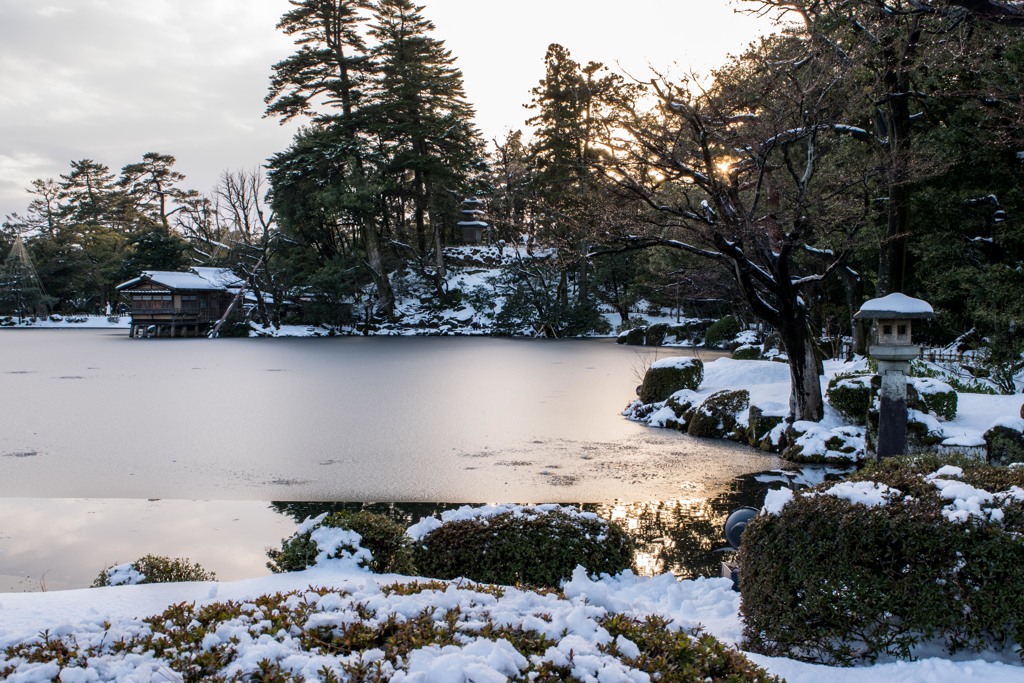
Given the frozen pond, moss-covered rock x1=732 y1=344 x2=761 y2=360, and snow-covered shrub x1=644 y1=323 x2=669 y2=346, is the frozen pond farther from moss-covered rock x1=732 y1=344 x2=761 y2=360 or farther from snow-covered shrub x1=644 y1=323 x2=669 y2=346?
snow-covered shrub x1=644 y1=323 x2=669 y2=346

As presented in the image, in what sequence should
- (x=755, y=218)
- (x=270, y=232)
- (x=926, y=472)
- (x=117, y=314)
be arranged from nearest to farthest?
1. (x=926, y=472)
2. (x=755, y=218)
3. (x=270, y=232)
4. (x=117, y=314)

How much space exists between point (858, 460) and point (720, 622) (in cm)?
566

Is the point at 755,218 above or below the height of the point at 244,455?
above

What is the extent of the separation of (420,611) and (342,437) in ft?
25.1

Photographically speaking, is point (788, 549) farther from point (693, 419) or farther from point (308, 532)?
point (693, 419)

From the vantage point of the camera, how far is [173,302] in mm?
35219

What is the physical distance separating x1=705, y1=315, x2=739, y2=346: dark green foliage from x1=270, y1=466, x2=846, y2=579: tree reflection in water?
759 inches

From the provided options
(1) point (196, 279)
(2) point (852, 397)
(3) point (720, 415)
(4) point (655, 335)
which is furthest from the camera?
(1) point (196, 279)

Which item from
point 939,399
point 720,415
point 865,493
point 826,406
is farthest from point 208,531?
point 939,399

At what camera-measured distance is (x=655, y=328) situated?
28.3 meters

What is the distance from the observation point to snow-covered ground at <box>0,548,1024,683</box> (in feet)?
6.92

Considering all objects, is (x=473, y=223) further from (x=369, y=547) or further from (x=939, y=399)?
(x=369, y=547)

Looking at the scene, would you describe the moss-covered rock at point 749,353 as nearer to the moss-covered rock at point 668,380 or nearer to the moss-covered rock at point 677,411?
the moss-covered rock at point 668,380

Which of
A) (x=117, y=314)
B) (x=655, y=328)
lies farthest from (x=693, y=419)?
(x=117, y=314)
